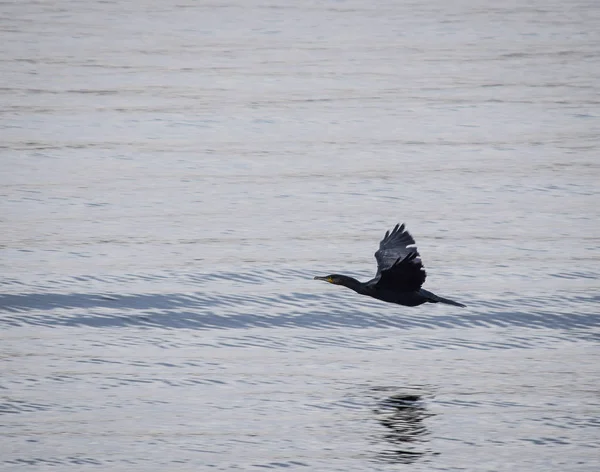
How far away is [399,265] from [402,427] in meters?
1.32

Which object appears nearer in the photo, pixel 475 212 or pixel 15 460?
pixel 15 460

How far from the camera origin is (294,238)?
12.1 metres

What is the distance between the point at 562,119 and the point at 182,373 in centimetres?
784

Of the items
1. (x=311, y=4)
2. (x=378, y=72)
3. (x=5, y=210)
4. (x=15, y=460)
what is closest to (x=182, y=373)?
(x=15, y=460)

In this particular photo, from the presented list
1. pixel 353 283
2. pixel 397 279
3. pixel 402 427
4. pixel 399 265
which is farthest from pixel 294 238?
pixel 402 427

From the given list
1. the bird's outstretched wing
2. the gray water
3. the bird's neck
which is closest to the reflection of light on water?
the gray water

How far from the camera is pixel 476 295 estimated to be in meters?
10.8

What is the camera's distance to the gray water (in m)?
8.48

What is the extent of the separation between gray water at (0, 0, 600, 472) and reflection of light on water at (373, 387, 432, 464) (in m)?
0.02

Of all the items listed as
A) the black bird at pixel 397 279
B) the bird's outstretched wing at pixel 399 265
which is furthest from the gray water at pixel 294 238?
the bird's outstretched wing at pixel 399 265

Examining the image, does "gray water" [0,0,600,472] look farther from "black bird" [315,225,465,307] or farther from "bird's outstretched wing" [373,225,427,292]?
"bird's outstretched wing" [373,225,427,292]

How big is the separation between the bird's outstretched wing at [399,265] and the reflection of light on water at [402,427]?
36.7 inches

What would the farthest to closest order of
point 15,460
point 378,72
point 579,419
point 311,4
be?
1. point 311,4
2. point 378,72
3. point 579,419
4. point 15,460

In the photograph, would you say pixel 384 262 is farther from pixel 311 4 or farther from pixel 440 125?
pixel 311 4
